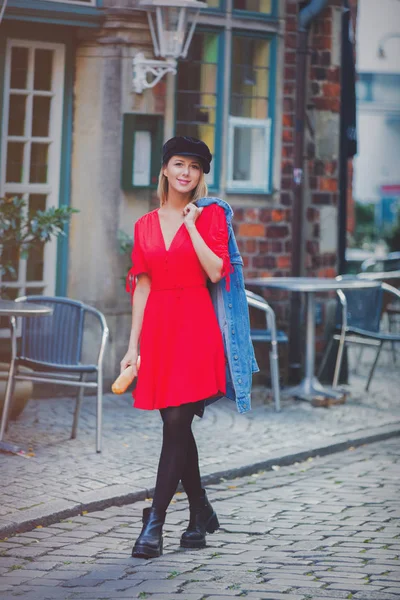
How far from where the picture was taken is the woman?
5.40 metres

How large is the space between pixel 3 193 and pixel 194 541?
16.2 ft

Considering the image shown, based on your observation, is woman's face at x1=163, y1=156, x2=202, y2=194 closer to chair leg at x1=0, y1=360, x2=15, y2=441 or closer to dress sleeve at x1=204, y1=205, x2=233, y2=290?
dress sleeve at x1=204, y1=205, x2=233, y2=290

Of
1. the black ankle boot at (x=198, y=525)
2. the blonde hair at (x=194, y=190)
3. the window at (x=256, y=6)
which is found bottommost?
the black ankle boot at (x=198, y=525)

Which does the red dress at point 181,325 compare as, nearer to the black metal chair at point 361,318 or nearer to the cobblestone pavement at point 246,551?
the cobblestone pavement at point 246,551

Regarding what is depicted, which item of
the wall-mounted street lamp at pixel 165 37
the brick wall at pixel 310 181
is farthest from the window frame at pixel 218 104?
the wall-mounted street lamp at pixel 165 37

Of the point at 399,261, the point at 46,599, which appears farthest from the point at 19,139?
the point at 399,261

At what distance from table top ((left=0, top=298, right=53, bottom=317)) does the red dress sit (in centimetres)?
214

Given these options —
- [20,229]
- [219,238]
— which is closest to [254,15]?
[20,229]

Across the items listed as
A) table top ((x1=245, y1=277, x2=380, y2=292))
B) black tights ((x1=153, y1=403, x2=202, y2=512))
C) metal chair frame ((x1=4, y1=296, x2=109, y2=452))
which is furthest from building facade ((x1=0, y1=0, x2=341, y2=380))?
black tights ((x1=153, y1=403, x2=202, y2=512))

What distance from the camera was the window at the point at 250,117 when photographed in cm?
1087

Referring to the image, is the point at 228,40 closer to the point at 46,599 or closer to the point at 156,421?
the point at 156,421

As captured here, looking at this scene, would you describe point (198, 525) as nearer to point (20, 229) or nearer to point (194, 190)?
point (194, 190)

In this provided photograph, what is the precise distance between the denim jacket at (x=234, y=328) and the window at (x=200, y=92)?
205 inches

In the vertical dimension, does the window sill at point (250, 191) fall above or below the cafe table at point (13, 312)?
above
